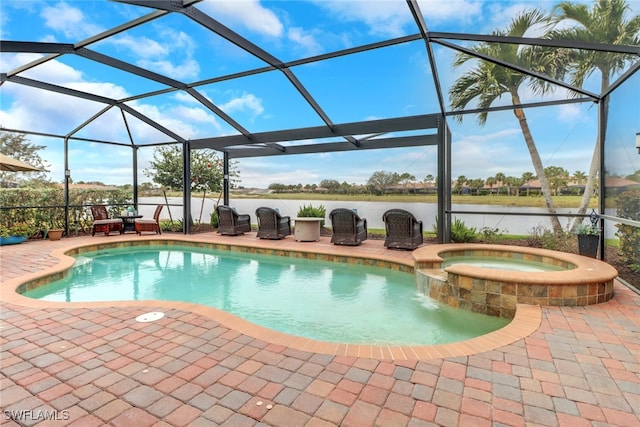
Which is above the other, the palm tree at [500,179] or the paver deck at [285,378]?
the palm tree at [500,179]

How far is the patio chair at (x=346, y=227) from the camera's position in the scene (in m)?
8.60

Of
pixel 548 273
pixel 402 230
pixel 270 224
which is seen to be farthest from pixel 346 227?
pixel 548 273

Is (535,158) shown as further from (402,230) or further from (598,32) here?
(402,230)

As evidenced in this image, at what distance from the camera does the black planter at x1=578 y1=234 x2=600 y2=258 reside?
6.34 m

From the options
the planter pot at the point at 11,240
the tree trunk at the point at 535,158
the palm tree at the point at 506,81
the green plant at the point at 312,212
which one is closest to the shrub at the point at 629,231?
the palm tree at the point at 506,81

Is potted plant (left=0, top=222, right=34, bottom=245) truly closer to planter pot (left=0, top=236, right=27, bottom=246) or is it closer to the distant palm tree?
planter pot (left=0, top=236, right=27, bottom=246)

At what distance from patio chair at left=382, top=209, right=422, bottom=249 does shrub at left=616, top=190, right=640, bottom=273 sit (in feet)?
12.1

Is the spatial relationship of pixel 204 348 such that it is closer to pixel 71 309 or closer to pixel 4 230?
pixel 71 309

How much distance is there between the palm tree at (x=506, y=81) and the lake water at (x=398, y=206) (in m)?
0.69

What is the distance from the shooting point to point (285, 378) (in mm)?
2303

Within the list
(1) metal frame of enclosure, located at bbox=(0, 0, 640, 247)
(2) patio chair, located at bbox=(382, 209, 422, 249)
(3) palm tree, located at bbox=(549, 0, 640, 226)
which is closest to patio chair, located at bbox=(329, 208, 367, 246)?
(2) patio chair, located at bbox=(382, 209, 422, 249)

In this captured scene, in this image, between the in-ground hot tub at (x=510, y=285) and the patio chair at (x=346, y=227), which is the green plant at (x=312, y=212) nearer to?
the patio chair at (x=346, y=227)

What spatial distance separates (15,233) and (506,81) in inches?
558

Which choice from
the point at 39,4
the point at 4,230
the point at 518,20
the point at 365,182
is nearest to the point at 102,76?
the point at 39,4
